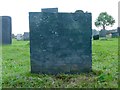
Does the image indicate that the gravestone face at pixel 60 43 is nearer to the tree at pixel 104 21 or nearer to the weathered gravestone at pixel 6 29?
the weathered gravestone at pixel 6 29

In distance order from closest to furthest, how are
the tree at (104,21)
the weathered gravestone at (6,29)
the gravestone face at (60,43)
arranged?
1. the gravestone face at (60,43)
2. the weathered gravestone at (6,29)
3. the tree at (104,21)

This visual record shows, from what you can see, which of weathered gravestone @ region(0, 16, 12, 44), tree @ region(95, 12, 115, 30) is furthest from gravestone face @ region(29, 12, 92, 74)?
tree @ region(95, 12, 115, 30)

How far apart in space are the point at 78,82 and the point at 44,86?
2.55 feet

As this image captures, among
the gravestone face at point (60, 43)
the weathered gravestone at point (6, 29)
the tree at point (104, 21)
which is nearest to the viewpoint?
the gravestone face at point (60, 43)

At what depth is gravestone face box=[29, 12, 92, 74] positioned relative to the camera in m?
7.90

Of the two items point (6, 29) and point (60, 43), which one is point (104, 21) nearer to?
point (6, 29)

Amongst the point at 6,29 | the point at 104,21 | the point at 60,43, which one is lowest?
the point at 60,43

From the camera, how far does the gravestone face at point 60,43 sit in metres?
7.90

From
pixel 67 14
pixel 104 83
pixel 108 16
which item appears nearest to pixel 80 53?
pixel 67 14

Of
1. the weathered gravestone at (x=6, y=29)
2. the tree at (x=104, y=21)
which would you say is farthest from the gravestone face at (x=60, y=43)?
the tree at (x=104, y=21)

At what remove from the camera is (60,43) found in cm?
796

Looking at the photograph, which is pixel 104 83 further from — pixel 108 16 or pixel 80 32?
pixel 108 16

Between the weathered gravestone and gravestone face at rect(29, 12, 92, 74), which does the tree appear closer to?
the weathered gravestone

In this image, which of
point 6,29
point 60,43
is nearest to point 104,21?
point 6,29
